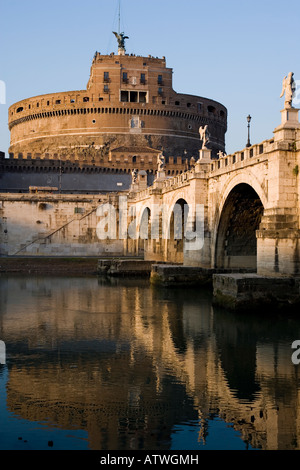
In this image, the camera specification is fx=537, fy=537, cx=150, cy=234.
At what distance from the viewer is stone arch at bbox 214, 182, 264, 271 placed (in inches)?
921

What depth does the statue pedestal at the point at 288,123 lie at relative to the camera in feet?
55.2

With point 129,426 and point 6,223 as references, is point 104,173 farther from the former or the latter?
point 129,426

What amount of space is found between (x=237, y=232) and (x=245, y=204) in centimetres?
166

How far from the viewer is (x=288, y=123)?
16859 mm

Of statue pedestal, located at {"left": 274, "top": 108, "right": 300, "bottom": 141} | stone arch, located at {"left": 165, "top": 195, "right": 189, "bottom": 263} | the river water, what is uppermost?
statue pedestal, located at {"left": 274, "top": 108, "right": 300, "bottom": 141}

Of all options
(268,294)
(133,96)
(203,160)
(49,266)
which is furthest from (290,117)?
(133,96)

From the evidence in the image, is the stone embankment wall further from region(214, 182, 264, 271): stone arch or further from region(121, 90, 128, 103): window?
region(121, 90, 128, 103): window

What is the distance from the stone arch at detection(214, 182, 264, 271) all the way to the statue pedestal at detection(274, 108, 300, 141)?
603 centimetres

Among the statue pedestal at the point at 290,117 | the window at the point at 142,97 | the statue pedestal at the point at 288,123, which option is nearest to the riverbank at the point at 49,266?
the statue pedestal at the point at 288,123

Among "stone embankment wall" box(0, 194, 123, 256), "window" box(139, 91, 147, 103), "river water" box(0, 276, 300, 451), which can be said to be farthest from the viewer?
"window" box(139, 91, 147, 103)

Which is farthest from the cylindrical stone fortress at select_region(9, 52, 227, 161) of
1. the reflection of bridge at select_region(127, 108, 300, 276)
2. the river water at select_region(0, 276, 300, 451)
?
the river water at select_region(0, 276, 300, 451)

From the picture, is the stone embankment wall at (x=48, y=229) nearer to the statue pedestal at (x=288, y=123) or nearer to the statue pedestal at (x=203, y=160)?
the statue pedestal at (x=203, y=160)

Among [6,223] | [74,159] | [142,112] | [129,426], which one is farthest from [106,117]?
[129,426]

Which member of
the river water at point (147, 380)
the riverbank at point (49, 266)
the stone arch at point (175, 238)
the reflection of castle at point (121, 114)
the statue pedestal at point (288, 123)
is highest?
the reflection of castle at point (121, 114)
